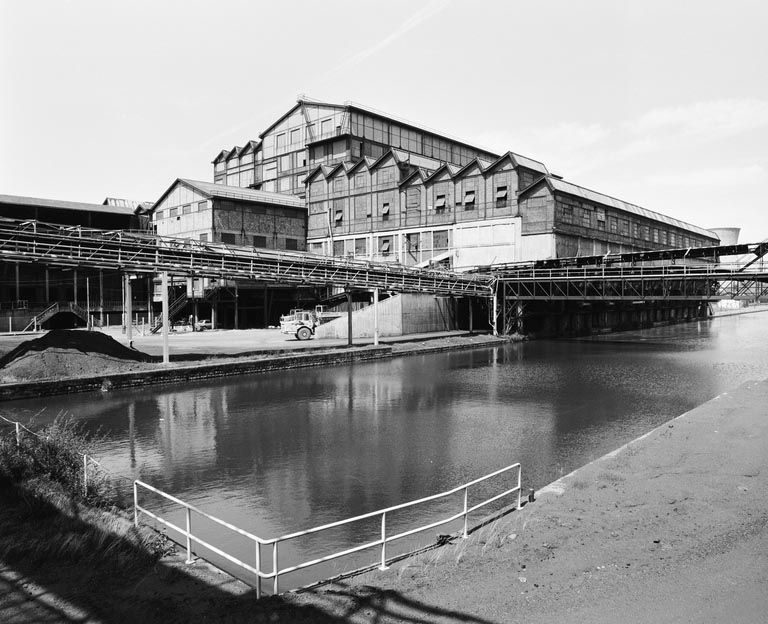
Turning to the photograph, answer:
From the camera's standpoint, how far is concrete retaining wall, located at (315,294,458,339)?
46.6 metres

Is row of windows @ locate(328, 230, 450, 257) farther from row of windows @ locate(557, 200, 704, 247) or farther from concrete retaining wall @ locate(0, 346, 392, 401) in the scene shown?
concrete retaining wall @ locate(0, 346, 392, 401)

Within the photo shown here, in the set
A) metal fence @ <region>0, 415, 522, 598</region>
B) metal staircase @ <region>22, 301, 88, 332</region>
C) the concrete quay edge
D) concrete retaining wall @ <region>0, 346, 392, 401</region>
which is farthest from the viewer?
metal staircase @ <region>22, 301, 88, 332</region>

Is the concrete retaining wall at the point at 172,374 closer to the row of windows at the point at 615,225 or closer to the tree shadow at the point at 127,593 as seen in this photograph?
the tree shadow at the point at 127,593

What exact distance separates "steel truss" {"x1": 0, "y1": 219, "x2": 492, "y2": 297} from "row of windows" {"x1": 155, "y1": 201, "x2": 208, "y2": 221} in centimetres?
2369

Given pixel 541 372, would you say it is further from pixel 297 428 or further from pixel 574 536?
pixel 574 536

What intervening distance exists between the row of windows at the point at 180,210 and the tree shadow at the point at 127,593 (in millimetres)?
54867

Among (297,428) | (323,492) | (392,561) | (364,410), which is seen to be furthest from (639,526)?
(364,410)

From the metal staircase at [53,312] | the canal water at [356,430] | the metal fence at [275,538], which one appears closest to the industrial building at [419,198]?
the canal water at [356,430]

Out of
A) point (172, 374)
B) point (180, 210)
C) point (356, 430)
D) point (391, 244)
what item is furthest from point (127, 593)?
point (180, 210)

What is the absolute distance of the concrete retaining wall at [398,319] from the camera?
153 feet

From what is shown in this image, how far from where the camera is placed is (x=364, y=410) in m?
20.8

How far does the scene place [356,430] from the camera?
17656mm

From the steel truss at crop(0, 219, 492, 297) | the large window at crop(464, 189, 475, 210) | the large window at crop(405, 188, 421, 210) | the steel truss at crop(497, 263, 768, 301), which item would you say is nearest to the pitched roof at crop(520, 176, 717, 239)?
the large window at crop(464, 189, 475, 210)

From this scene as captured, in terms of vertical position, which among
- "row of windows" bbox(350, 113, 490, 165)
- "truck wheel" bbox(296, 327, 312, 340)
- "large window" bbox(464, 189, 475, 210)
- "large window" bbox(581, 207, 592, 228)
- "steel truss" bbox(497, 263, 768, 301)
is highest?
"row of windows" bbox(350, 113, 490, 165)
